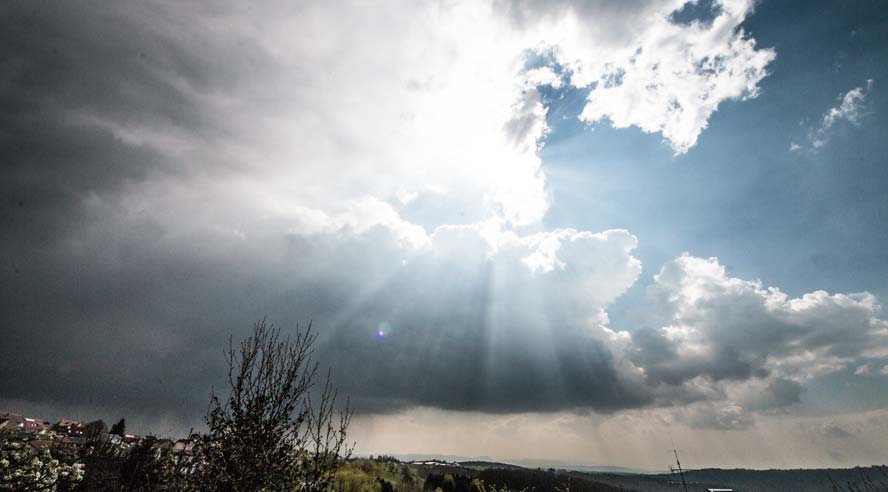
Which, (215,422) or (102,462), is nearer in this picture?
(215,422)

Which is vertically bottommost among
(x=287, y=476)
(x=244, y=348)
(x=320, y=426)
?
(x=287, y=476)

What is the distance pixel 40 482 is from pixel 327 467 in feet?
60.2

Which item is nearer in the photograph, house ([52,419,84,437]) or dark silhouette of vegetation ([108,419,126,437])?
house ([52,419,84,437])

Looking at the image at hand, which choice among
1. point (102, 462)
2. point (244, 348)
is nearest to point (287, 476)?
point (244, 348)

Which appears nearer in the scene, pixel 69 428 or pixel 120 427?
pixel 69 428

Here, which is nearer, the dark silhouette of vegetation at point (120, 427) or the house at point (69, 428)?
the house at point (69, 428)

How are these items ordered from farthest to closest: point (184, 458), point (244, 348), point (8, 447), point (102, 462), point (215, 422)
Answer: point (102, 462) < point (8, 447) < point (184, 458) < point (244, 348) < point (215, 422)

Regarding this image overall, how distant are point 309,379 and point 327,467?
2500 millimetres

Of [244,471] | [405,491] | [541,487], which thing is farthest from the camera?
[541,487]

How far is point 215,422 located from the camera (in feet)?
35.3

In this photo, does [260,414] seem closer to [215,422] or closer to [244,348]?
[215,422]

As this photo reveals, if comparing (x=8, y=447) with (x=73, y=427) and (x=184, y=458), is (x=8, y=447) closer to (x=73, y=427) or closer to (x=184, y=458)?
(x=184, y=458)

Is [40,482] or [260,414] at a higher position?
[260,414]

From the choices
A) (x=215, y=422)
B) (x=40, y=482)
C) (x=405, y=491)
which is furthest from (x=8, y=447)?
(x=405, y=491)
